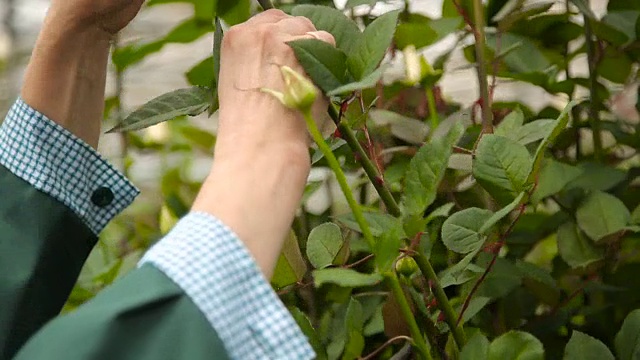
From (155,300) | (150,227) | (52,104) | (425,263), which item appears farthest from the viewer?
(150,227)

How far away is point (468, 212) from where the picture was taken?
0.59m

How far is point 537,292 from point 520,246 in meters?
0.10

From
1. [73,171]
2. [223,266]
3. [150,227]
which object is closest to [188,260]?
[223,266]

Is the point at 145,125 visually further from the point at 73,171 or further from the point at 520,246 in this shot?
the point at 520,246

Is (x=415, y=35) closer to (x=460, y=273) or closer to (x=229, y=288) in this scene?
(x=460, y=273)

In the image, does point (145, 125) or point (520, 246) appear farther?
A: point (520, 246)

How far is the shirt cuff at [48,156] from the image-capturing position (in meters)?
0.71

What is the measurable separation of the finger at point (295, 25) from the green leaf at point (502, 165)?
0.43 feet

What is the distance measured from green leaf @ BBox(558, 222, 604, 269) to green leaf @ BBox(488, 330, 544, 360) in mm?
177

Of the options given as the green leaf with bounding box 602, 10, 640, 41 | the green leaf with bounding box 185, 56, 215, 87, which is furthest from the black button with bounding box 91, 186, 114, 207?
the green leaf with bounding box 602, 10, 640, 41

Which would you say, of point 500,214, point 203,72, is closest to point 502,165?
point 500,214

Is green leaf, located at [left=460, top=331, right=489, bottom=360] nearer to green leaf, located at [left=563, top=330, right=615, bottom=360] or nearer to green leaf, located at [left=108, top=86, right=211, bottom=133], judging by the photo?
green leaf, located at [left=563, top=330, right=615, bottom=360]

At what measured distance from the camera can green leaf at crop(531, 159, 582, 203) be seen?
2.32 feet

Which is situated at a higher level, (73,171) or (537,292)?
(73,171)
